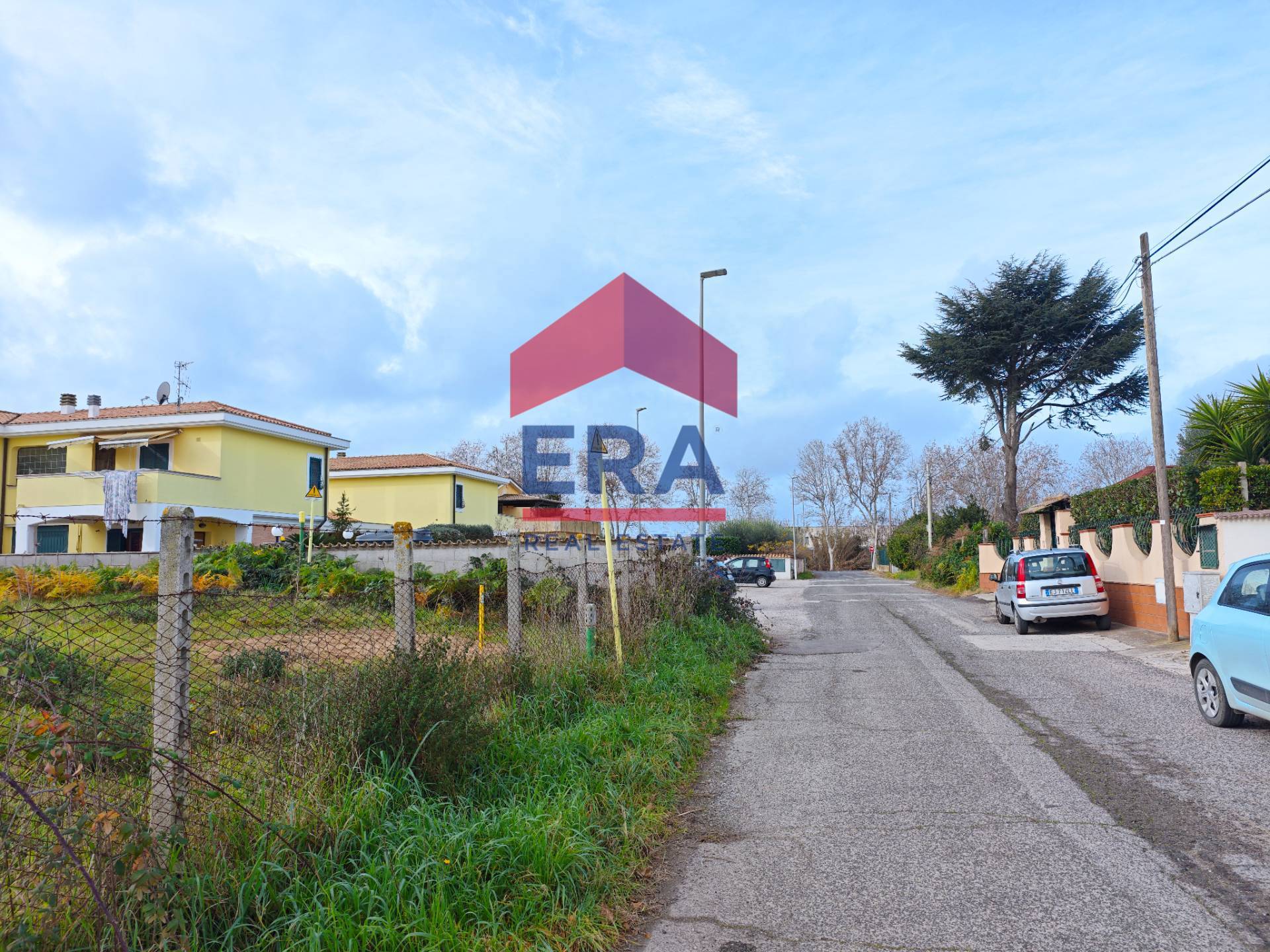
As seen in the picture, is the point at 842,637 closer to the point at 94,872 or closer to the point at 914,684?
the point at 914,684

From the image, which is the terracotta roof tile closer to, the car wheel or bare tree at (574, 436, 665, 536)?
bare tree at (574, 436, 665, 536)

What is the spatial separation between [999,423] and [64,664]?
33.0m

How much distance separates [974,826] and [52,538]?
33.5 meters

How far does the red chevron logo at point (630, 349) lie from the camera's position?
23328mm

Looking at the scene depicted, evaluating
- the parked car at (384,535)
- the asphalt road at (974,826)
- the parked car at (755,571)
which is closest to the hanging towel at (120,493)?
the parked car at (384,535)

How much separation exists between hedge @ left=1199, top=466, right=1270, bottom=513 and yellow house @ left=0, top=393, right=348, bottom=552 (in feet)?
88.4

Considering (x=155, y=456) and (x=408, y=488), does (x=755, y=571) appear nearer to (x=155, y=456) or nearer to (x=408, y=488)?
(x=408, y=488)

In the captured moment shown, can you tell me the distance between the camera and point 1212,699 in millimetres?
7613

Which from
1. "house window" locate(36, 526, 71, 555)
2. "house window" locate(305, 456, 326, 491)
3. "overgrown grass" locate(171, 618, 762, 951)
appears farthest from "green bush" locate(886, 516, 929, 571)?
"overgrown grass" locate(171, 618, 762, 951)

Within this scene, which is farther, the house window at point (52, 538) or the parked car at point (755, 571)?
the parked car at point (755, 571)

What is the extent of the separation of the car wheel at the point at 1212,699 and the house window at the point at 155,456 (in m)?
31.4

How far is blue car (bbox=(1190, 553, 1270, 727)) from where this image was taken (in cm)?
668

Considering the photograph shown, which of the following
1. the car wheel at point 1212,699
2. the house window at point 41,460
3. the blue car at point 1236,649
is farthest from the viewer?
the house window at point 41,460

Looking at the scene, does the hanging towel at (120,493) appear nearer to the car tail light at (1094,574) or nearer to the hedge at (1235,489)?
the car tail light at (1094,574)
